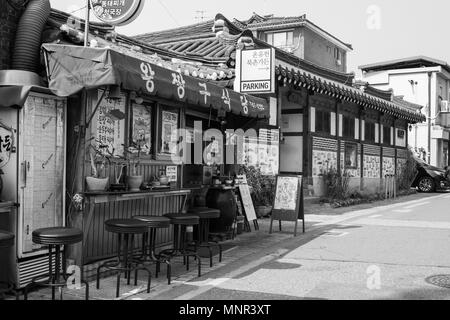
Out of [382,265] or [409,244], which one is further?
[409,244]

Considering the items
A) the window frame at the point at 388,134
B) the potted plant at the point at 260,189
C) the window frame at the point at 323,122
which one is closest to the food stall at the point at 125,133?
the potted plant at the point at 260,189

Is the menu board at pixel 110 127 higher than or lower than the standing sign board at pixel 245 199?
higher

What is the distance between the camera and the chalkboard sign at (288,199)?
33.8ft

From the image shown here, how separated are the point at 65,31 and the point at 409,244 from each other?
722 cm

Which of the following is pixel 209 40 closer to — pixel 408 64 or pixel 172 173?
pixel 172 173

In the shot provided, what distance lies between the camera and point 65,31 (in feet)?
21.9

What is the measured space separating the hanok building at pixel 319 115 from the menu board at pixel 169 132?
408 centimetres

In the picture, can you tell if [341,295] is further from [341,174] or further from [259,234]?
[341,174]

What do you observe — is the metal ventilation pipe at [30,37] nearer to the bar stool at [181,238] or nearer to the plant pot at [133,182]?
the plant pot at [133,182]

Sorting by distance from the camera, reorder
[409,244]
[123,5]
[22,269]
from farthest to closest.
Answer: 1. [409,244]
2. [123,5]
3. [22,269]

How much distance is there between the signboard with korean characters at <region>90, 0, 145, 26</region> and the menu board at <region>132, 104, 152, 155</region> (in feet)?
4.54

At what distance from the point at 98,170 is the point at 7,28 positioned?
222 cm

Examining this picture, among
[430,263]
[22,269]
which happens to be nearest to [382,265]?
[430,263]

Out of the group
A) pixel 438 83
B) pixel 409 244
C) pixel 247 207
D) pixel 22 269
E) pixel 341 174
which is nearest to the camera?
pixel 22 269
